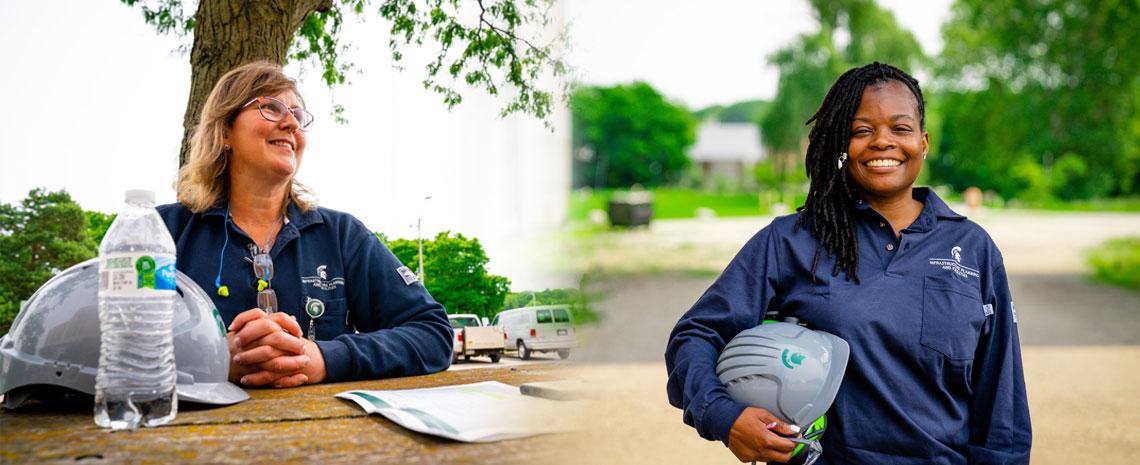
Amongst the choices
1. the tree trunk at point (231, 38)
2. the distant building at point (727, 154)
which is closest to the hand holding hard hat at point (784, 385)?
the tree trunk at point (231, 38)

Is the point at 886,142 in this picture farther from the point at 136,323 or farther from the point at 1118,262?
the point at 1118,262

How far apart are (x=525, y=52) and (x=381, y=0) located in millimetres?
646

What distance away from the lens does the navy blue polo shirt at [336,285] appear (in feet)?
8.17

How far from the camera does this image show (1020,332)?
10758 millimetres

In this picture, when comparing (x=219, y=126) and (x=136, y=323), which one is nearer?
(x=136, y=323)

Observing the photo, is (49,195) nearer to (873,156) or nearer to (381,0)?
(381,0)

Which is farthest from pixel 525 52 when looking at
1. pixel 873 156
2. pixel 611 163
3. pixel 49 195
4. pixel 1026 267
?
pixel 1026 267

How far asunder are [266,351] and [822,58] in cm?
1311

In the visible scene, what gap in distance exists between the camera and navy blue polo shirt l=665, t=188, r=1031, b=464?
1854 mm

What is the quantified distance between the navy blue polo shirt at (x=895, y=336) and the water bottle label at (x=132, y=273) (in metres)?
1.01

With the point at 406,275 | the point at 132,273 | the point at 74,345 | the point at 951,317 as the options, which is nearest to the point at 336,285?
the point at 406,275

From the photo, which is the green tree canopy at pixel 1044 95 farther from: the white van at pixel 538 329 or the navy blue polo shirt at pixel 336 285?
the navy blue polo shirt at pixel 336 285

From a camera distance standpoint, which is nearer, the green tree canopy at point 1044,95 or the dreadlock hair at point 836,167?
the dreadlock hair at point 836,167

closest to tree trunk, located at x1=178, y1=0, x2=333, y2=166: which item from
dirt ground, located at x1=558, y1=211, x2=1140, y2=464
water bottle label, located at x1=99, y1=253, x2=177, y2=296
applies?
dirt ground, located at x1=558, y1=211, x2=1140, y2=464
